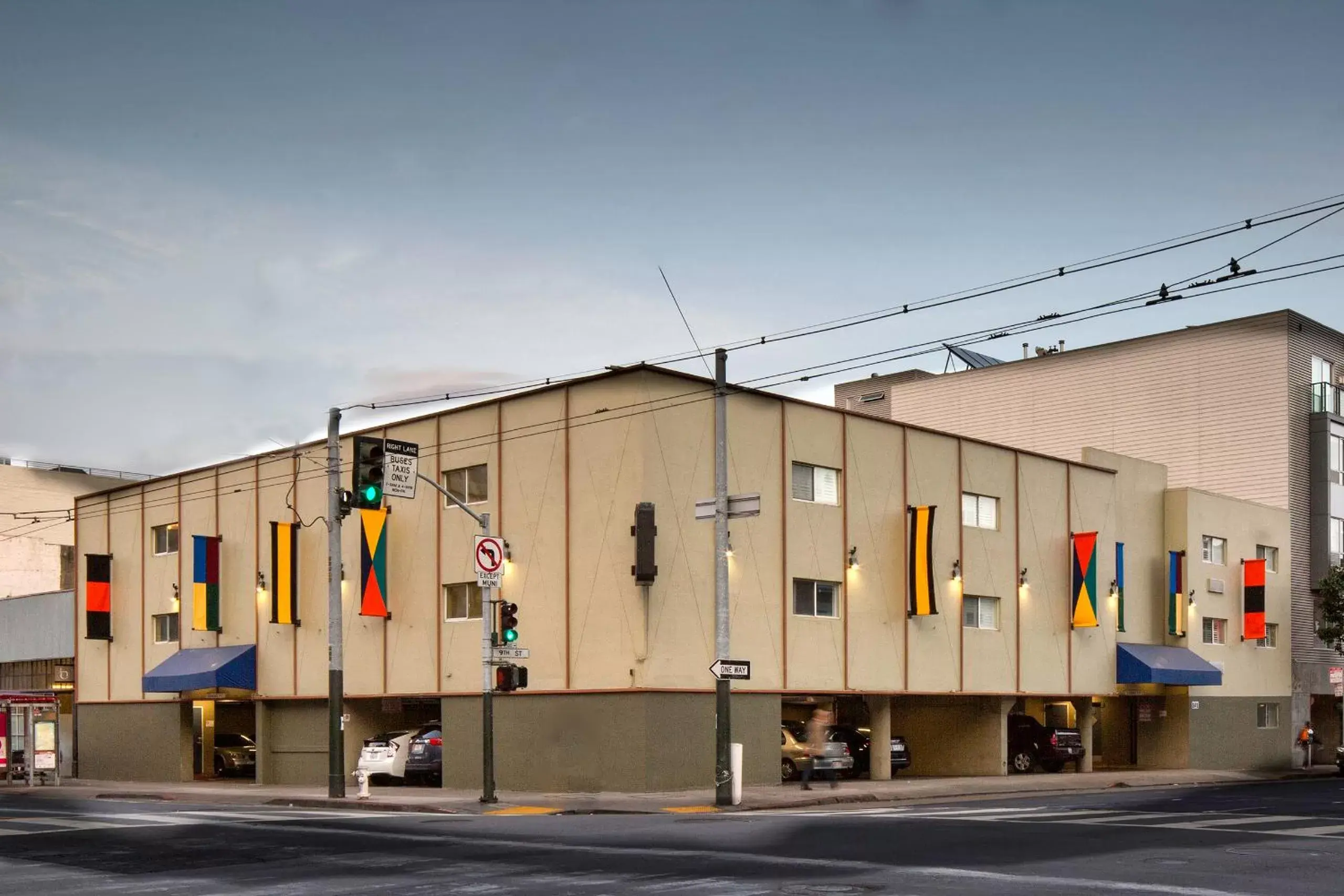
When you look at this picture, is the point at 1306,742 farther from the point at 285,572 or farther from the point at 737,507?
the point at 285,572

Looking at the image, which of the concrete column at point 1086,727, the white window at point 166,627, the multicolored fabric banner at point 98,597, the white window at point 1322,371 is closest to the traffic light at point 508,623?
the white window at point 166,627

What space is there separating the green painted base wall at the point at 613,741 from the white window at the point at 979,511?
9027 mm

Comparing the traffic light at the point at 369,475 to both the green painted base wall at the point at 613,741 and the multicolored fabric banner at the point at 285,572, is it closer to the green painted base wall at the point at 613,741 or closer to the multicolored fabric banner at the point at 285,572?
the green painted base wall at the point at 613,741

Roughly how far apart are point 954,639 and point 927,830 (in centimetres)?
1863

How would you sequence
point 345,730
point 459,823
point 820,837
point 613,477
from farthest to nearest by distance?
point 345,730
point 613,477
point 459,823
point 820,837

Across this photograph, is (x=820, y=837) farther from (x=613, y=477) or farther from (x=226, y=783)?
(x=226, y=783)

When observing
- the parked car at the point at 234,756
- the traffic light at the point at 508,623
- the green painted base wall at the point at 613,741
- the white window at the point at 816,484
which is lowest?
the parked car at the point at 234,756

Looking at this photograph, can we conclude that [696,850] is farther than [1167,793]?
No

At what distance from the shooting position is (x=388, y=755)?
35969 mm

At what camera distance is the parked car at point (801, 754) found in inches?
1326

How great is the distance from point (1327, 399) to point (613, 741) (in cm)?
3482

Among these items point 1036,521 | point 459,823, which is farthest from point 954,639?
point 459,823

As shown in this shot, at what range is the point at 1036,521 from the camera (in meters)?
42.3

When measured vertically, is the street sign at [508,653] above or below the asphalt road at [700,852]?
above
